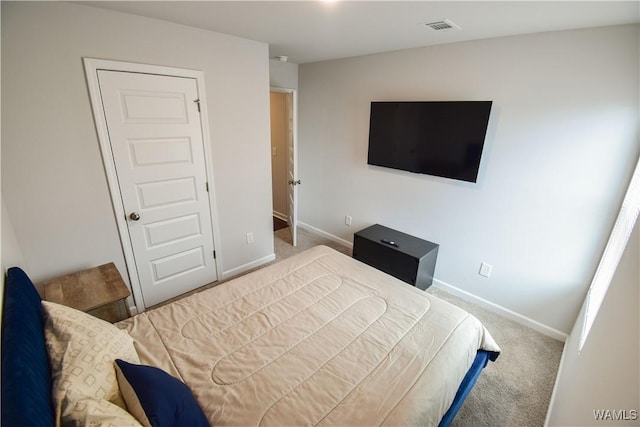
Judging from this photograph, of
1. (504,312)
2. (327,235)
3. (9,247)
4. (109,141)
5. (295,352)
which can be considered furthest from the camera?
(327,235)

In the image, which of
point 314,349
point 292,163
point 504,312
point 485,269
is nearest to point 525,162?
point 485,269

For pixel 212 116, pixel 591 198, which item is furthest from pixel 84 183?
pixel 591 198

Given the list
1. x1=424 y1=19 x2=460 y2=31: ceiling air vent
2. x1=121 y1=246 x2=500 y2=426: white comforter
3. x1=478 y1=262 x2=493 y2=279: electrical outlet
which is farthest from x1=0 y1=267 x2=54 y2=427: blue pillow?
x1=478 y1=262 x2=493 y2=279: electrical outlet

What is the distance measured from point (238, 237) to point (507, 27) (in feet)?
9.56

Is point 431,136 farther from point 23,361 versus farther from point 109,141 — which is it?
point 23,361

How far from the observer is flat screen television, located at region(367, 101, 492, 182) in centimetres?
241

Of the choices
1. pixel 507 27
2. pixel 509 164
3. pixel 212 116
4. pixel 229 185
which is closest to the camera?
pixel 507 27

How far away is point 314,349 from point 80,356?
96 centimetres

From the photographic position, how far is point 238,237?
306 centimetres

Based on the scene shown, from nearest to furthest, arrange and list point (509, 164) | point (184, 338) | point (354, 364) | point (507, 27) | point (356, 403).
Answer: point (356, 403) < point (354, 364) < point (184, 338) < point (507, 27) < point (509, 164)

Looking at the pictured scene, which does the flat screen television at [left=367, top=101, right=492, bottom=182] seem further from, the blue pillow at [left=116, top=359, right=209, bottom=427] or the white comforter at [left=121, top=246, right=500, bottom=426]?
the blue pillow at [left=116, top=359, right=209, bottom=427]

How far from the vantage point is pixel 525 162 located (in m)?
2.26

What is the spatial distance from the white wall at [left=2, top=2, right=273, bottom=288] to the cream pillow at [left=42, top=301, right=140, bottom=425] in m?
0.98

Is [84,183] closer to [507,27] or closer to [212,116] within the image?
[212,116]
